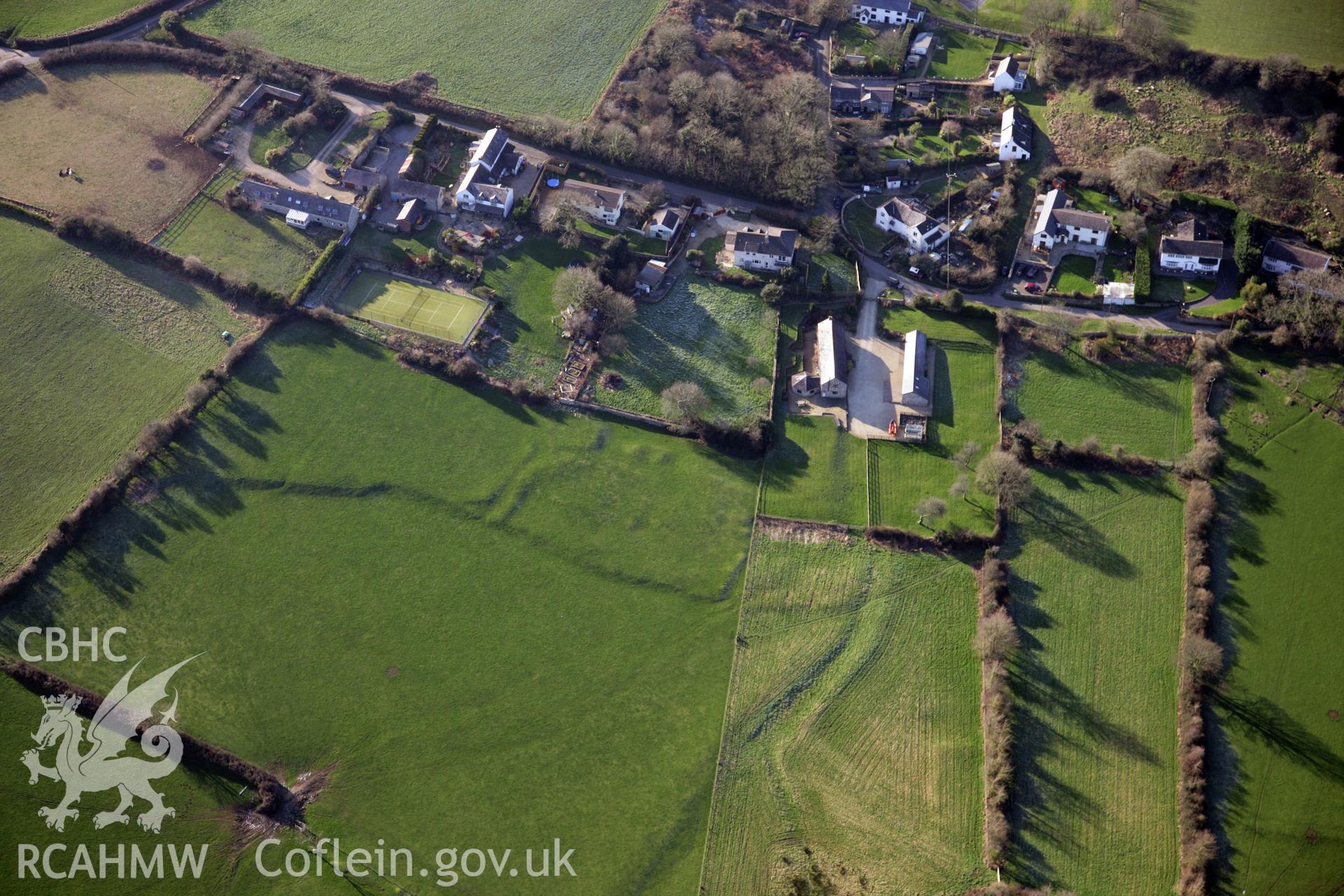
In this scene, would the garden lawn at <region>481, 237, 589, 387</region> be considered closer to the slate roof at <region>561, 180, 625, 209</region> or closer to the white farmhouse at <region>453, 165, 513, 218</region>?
the white farmhouse at <region>453, 165, 513, 218</region>

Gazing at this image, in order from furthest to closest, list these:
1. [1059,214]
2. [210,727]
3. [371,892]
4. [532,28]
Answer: [532,28]
[1059,214]
[210,727]
[371,892]

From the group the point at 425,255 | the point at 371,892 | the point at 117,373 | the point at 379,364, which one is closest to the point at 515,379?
the point at 379,364

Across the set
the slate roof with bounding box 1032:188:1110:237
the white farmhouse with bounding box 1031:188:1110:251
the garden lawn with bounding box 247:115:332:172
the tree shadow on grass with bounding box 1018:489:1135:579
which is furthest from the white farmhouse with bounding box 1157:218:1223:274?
the garden lawn with bounding box 247:115:332:172

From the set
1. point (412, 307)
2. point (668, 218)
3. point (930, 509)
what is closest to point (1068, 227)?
point (930, 509)

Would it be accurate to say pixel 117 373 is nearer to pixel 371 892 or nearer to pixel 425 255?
pixel 425 255

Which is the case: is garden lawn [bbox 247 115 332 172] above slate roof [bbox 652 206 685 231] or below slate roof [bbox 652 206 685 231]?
above

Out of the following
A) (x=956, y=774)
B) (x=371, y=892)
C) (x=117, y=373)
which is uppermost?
(x=117, y=373)

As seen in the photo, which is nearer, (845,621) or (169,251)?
(845,621)
